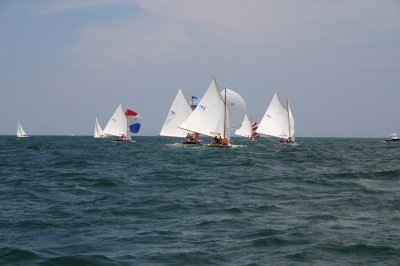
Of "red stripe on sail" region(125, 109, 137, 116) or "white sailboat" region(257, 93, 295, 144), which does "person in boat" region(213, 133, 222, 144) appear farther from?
"red stripe on sail" region(125, 109, 137, 116)

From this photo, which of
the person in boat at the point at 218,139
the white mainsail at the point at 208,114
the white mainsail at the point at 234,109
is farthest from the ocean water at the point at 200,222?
the white mainsail at the point at 234,109

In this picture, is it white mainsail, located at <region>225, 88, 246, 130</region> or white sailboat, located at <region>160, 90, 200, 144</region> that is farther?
white sailboat, located at <region>160, 90, 200, 144</region>

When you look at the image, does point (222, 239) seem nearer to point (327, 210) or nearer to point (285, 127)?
point (327, 210)

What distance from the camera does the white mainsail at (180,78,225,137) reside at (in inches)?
2270

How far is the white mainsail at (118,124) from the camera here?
92.2 m

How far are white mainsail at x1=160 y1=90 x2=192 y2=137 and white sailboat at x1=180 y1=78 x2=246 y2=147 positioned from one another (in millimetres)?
8755

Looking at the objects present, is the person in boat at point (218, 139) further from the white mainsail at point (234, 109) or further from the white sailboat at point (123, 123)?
the white sailboat at point (123, 123)

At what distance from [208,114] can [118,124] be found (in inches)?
1535

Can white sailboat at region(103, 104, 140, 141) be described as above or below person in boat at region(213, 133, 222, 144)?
above

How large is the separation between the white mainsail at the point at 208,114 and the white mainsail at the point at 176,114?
10.1 m

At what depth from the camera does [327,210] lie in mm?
15367

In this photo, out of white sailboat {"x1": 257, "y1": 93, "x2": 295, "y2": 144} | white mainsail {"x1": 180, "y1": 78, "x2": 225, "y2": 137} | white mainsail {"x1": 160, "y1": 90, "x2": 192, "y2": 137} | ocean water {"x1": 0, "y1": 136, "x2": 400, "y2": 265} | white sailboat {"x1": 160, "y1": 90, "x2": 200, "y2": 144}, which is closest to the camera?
ocean water {"x1": 0, "y1": 136, "x2": 400, "y2": 265}

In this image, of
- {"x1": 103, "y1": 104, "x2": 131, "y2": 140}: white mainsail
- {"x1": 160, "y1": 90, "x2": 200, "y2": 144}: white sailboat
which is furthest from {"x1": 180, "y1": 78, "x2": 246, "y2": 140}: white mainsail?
{"x1": 103, "y1": 104, "x2": 131, "y2": 140}: white mainsail

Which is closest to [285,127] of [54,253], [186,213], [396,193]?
[396,193]
